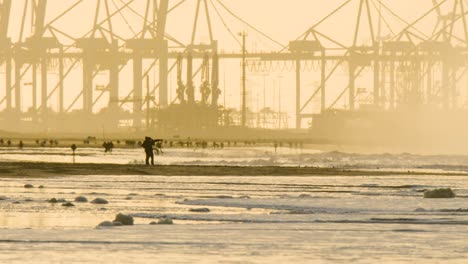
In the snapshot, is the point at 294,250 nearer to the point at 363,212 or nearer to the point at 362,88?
the point at 363,212

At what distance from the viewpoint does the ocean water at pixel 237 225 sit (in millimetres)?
13305

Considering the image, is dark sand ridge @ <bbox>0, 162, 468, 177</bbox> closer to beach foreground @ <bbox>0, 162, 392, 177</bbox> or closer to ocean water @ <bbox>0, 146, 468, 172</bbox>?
beach foreground @ <bbox>0, 162, 392, 177</bbox>

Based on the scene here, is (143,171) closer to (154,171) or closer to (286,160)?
(154,171)

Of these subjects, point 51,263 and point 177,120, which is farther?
point 177,120

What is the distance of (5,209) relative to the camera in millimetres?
19578

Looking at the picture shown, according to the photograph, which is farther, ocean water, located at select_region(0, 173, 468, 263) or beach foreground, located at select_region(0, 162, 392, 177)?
beach foreground, located at select_region(0, 162, 392, 177)

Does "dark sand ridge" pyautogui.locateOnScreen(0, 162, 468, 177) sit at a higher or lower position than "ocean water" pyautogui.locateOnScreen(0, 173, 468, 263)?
higher

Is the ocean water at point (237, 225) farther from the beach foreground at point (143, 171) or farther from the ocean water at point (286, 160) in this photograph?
the ocean water at point (286, 160)

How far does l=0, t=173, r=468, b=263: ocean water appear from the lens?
43.7ft

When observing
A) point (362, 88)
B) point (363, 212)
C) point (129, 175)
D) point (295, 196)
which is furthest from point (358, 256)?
point (362, 88)

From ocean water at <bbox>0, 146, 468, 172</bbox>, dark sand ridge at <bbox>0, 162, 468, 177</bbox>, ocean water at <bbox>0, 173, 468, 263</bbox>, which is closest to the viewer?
ocean water at <bbox>0, 173, 468, 263</bbox>

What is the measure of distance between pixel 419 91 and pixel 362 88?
23.5 meters

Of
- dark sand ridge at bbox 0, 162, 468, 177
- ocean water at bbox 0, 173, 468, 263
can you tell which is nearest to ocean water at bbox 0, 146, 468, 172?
dark sand ridge at bbox 0, 162, 468, 177

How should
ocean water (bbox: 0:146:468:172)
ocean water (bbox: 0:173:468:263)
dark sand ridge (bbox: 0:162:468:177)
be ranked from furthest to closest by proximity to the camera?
ocean water (bbox: 0:146:468:172), dark sand ridge (bbox: 0:162:468:177), ocean water (bbox: 0:173:468:263)
